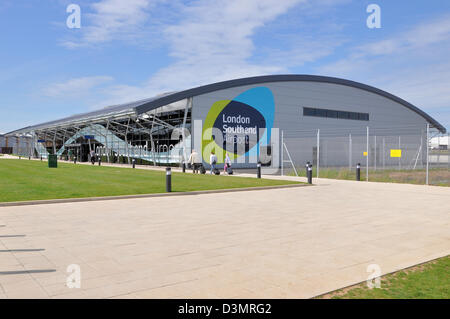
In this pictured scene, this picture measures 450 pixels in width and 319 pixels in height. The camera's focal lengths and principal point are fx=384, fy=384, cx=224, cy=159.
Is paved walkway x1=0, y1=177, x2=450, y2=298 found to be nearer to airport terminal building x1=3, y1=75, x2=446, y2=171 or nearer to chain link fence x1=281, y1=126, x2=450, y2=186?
airport terminal building x1=3, y1=75, x2=446, y2=171

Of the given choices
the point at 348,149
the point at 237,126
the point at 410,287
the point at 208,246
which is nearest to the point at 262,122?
the point at 237,126

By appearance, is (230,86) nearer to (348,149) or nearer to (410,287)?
(348,149)

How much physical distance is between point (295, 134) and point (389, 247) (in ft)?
109

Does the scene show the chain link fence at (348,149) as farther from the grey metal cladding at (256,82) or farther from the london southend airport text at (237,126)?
the grey metal cladding at (256,82)

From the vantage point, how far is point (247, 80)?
115 ft
